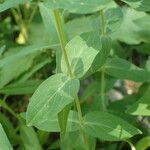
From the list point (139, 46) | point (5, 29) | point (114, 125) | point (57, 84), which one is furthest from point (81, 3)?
point (5, 29)

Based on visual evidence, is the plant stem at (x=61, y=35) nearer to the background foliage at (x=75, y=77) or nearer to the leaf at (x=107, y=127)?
the background foliage at (x=75, y=77)

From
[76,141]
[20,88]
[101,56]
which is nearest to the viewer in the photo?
[101,56]

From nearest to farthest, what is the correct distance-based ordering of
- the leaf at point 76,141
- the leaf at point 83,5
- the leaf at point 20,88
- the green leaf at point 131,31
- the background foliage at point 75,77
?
the leaf at point 83,5 → the background foliage at point 75,77 → the leaf at point 76,141 → the leaf at point 20,88 → the green leaf at point 131,31

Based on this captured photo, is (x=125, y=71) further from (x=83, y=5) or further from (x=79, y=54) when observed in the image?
(x=83, y=5)

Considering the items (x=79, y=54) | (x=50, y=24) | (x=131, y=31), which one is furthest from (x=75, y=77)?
(x=131, y=31)

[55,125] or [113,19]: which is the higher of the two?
[113,19]

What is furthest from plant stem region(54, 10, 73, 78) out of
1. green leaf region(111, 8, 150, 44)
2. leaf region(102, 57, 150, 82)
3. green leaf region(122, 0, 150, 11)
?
green leaf region(111, 8, 150, 44)

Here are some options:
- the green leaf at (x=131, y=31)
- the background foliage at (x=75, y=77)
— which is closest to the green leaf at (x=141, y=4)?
the background foliage at (x=75, y=77)

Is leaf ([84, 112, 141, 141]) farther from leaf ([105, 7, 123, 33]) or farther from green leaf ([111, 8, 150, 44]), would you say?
green leaf ([111, 8, 150, 44])
